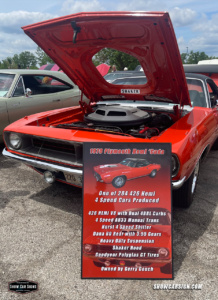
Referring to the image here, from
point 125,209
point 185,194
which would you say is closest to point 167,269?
point 125,209

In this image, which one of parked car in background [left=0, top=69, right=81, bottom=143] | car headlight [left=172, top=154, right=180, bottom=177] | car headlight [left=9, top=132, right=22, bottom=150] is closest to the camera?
car headlight [left=172, top=154, right=180, bottom=177]

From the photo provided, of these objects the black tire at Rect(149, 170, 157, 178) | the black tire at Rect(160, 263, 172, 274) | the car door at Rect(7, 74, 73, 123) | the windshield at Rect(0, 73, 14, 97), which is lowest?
the black tire at Rect(160, 263, 172, 274)

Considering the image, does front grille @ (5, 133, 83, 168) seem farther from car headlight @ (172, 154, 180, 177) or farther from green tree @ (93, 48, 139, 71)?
green tree @ (93, 48, 139, 71)

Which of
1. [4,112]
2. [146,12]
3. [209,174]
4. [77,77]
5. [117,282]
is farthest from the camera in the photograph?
[4,112]

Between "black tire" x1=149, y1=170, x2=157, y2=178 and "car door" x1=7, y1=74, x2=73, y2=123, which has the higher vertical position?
"car door" x1=7, y1=74, x2=73, y2=123

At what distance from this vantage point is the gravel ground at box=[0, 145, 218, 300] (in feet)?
6.08

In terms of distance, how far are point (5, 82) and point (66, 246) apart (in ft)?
12.1

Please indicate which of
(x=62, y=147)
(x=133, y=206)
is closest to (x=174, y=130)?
(x=133, y=206)

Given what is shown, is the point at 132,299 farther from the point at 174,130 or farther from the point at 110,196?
the point at 174,130

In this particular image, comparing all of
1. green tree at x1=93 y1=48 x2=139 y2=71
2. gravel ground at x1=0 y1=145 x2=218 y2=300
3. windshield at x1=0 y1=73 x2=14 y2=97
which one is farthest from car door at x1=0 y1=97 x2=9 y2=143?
green tree at x1=93 y1=48 x2=139 y2=71

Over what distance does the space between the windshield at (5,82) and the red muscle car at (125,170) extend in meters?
3.44

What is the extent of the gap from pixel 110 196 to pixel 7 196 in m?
1.74

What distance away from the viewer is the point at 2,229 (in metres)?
2.57

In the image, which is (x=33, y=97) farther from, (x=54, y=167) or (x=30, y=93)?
(x=54, y=167)
